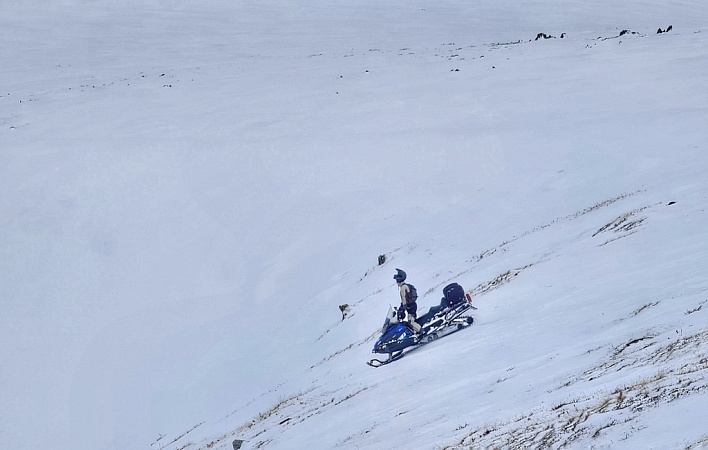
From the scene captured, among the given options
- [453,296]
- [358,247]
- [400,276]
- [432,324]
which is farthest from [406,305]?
[358,247]

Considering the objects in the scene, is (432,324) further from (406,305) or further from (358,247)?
(358,247)

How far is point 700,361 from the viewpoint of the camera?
759 centimetres

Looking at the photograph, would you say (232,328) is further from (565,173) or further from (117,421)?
(565,173)

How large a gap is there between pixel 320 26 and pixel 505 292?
4980 cm

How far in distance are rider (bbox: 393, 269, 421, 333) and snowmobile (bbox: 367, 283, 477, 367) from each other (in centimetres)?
8

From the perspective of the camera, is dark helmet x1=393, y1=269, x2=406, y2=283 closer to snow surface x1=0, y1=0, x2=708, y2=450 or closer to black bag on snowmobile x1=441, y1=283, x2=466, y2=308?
black bag on snowmobile x1=441, y1=283, x2=466, y2=308

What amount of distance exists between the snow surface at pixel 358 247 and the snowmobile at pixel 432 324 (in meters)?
0.23

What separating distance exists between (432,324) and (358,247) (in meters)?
9.68

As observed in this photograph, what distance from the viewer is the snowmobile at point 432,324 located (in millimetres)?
13289

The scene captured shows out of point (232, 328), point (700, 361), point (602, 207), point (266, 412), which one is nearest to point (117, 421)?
point (232, 328)

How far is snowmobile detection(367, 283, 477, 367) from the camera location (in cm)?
1329

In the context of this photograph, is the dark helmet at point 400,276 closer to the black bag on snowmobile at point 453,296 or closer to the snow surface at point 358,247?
the black bag on snowmobile at point 453,296

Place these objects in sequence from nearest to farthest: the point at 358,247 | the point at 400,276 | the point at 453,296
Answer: the point at 400,276 < the point at 453,296 < the point at 358,247

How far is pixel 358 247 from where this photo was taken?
2308 cm
